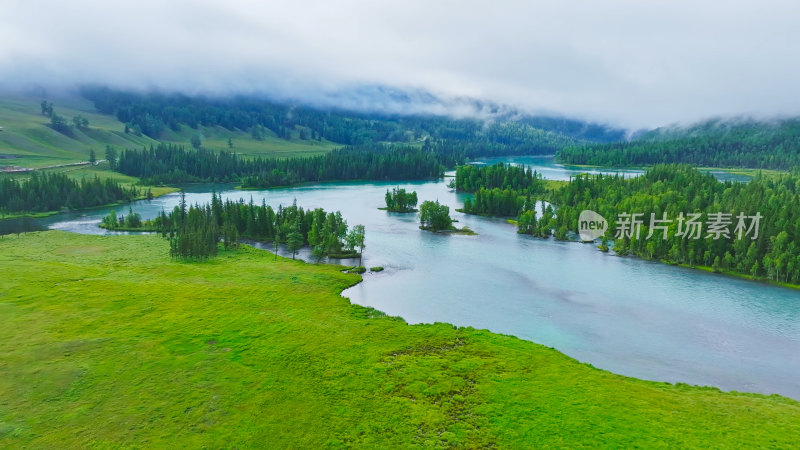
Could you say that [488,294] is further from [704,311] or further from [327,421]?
[327,421]

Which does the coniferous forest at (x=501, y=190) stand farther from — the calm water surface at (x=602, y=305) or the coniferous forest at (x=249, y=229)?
the coniferous forest at (x=249, y=229)

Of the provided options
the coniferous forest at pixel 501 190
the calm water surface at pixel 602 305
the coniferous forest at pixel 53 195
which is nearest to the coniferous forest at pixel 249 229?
the calm water surface at pixel 602 305

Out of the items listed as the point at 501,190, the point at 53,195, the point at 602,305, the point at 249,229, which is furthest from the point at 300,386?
the point at 53,195

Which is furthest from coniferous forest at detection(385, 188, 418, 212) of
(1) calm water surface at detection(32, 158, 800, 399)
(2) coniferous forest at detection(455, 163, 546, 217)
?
(1) calm water surface at detection(32, 158, 800, 399)

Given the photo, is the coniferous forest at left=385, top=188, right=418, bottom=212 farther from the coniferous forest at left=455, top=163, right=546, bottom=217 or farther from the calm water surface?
the calm water surface

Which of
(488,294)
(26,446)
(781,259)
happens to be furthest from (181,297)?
(781,259)

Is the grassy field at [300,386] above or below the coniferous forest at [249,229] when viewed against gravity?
below

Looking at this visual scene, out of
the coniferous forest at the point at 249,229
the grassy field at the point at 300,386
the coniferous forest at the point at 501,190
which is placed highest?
the coniferous forest at the point at 501,190
